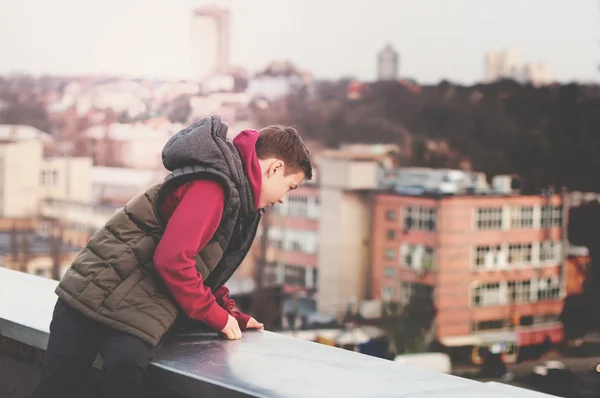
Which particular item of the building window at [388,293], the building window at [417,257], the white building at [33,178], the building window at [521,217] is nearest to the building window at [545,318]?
the building window at [521,217]

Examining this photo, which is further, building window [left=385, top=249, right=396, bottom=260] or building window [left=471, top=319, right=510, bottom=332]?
building window [left=471, top=319, right=510, bottom=332]

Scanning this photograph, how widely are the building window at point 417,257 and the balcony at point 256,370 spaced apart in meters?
34.4

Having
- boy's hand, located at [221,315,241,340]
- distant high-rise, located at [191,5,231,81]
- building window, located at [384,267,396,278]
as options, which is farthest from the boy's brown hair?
distant high-rise, located at [191,5,231,81]

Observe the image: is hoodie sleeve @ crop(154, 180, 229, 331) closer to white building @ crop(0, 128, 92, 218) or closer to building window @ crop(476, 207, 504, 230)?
building window @ crop(476, 207, 504, 230)

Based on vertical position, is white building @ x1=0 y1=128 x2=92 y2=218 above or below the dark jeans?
below

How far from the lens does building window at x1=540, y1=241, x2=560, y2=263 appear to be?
113 ft

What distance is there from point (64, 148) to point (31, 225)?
13.5ft

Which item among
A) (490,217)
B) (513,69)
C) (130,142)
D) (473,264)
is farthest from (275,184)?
(513,69)

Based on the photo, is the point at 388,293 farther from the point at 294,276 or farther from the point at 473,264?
the point at 294,276

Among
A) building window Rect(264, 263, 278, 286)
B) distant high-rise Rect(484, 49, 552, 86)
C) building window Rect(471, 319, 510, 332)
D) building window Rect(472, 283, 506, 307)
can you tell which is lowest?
building window Rect(471, 319, 510, 332)

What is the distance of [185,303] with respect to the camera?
101cm

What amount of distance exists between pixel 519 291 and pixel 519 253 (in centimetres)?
147

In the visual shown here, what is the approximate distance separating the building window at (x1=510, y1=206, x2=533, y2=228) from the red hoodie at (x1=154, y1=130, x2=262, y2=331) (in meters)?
33.6

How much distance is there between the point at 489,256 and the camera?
3484cm
